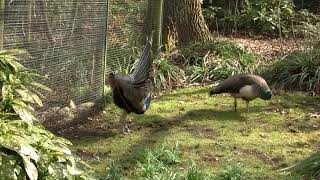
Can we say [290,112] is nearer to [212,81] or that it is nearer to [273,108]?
[273,108]

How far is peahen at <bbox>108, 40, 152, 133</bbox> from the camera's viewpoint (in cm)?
660

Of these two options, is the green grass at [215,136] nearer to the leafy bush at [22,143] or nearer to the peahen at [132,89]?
the peahen at [132,89]

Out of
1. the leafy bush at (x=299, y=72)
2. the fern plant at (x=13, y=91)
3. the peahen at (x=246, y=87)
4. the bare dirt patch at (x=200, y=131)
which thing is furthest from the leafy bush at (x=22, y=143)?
the leafy bush at (x=299, y=72)

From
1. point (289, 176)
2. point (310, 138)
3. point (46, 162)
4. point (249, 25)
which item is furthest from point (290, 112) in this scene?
point (249, 25)

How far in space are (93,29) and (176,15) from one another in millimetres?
3733

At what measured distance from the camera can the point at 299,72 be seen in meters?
9.38

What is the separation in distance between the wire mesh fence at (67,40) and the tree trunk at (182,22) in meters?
2.49

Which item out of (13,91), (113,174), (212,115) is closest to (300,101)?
(212,115)

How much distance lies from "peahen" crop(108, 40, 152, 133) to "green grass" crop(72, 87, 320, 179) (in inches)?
12.2

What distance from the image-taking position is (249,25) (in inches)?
582

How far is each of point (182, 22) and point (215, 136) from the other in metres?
4.50

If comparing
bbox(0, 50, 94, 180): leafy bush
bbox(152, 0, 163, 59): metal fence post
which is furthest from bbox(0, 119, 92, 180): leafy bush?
bbox(152, 0, 163, 59): metal fence post

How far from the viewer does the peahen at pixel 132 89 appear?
6598mm

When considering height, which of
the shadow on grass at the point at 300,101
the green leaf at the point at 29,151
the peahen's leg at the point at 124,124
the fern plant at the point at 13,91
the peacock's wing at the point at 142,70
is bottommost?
the shadow on grass at the point at 300,101
